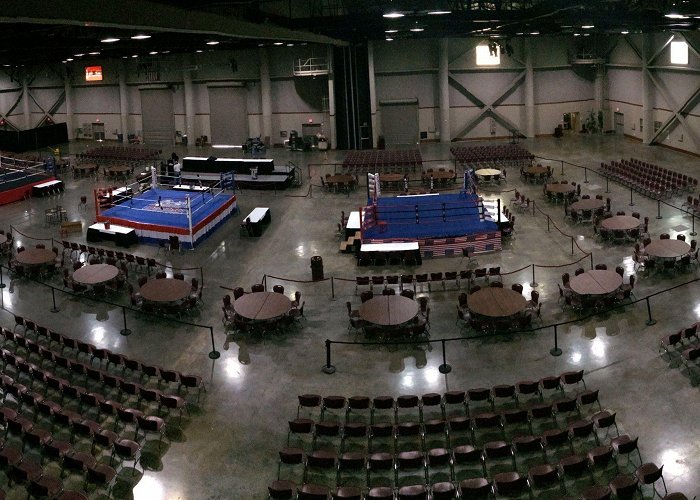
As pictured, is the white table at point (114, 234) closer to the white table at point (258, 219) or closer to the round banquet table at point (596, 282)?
the white table at point (258, 219)

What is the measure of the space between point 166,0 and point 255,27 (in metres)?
6.91

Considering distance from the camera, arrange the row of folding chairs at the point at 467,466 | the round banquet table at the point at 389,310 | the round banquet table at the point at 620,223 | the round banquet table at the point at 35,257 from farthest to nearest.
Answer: the round banquet table at the point at 620,223, the round banquet table at the point at 35,257, the round banquet table at the point at 389,310, the row of folding chairs at the point at 467,466

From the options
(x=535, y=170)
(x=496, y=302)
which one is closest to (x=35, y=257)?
(x=496, y=302)

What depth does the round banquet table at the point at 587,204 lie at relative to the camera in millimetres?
29281

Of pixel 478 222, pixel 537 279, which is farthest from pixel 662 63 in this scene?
pixel 537 279

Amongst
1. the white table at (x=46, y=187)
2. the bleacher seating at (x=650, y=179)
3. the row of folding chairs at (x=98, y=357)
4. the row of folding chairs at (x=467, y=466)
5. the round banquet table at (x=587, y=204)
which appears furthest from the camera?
the white table at (x=46, y=187)

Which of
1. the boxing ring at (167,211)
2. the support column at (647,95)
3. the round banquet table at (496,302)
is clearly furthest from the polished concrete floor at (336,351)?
the support column at (647,95)

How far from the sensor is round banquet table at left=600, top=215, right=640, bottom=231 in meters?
26.1

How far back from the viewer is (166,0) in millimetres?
14273

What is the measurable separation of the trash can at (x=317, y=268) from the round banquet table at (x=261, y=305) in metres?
3.39

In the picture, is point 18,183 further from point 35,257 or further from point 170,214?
point 35,257

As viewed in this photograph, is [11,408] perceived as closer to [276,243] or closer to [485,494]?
[485,494]

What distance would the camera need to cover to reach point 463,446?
46.0 feet

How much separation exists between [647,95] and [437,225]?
2676 cm
